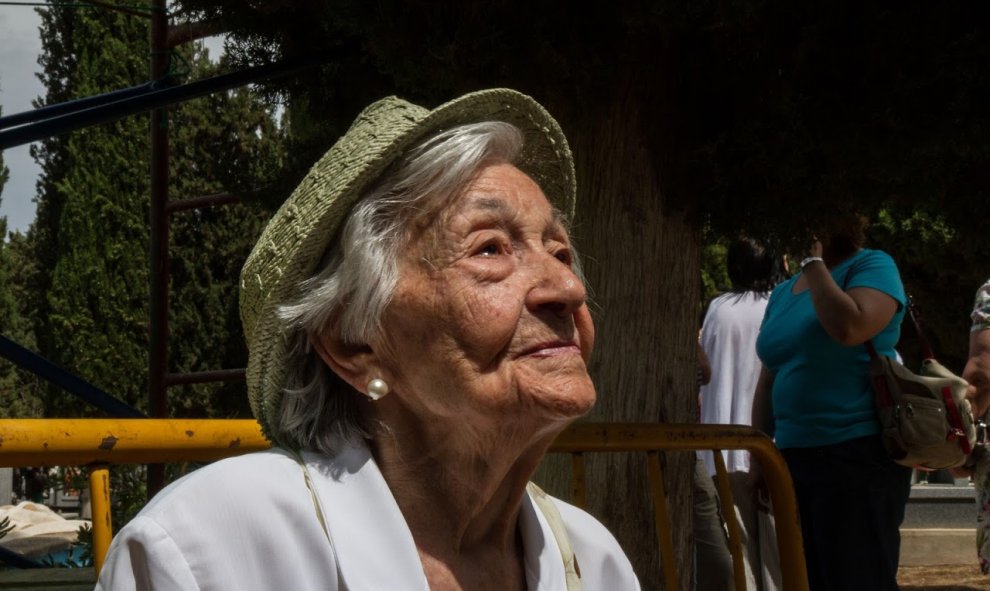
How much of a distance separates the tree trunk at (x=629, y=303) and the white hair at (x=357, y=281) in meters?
1.50

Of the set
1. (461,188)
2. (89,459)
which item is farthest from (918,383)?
(89,459)

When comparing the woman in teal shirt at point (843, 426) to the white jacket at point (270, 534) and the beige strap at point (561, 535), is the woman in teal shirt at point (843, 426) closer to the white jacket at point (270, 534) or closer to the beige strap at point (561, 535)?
the beige strap at point (561, 535)

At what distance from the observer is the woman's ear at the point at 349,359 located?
1.81 m

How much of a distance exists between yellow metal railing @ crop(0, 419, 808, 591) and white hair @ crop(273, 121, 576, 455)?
350 millimetres

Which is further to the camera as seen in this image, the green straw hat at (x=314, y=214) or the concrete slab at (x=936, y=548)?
the concrete slab at (x=936, y=548)

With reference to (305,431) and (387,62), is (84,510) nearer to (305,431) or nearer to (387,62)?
(387,62)

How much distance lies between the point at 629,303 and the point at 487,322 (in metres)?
1.69

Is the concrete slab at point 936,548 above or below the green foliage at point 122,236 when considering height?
below

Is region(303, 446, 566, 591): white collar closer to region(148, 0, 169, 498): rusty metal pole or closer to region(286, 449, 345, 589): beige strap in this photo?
region(286, 449, 345, 589): beige strap

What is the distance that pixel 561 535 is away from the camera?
1962mm

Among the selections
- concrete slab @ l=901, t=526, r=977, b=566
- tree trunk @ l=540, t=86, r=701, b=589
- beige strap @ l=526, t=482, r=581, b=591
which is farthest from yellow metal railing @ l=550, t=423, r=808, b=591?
concrete slab @ l=901, t=526, r=977, b=566

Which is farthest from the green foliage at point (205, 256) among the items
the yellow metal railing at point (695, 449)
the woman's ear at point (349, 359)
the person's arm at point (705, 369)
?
the woman's ear at point (349, 359)

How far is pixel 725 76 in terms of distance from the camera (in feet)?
11.0

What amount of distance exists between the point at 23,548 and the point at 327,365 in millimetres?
6882
